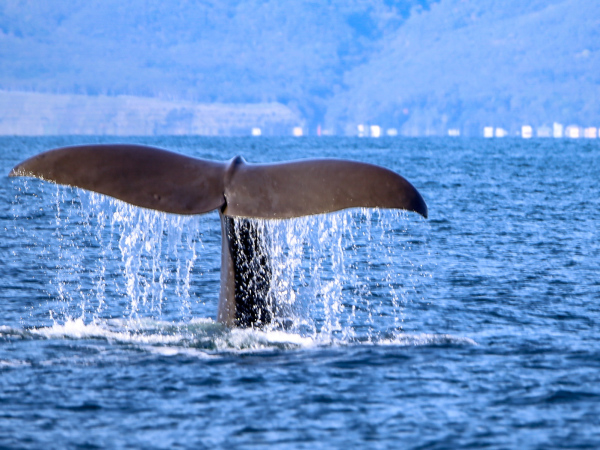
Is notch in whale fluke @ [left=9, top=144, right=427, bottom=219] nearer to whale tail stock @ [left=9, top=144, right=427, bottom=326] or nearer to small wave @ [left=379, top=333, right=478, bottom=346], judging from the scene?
whale tail stock @ [left=9, top=144, right=427, bottom=326]

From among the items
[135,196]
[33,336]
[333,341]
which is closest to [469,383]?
[333,341]

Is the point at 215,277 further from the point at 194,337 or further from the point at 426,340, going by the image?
the point at 426,340

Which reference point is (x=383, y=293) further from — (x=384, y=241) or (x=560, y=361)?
(x=384, y=241)

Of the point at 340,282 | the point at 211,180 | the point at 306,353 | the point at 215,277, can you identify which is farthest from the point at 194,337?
the point at 215,277

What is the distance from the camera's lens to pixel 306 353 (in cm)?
1081

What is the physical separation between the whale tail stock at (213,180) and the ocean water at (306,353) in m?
0.82

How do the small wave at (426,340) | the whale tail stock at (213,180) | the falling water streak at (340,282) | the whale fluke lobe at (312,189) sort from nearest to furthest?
the whale fluke lobe at (312,189) < the whale tail stock at (213,180) < the falling water streak at (340,282) < the small wave at (426,340)

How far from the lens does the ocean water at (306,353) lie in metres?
8.72

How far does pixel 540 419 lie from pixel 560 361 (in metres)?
2.12

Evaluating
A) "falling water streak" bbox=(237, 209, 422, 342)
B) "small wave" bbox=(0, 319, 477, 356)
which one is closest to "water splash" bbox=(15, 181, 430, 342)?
"falling water streak" bbox=(237, 209, 422, 342)

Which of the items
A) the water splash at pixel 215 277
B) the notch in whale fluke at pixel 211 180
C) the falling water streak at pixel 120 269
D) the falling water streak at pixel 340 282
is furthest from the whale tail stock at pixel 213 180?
the falling water streak at pixel 340 282

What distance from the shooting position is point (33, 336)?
1180cm

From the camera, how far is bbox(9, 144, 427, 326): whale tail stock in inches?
335

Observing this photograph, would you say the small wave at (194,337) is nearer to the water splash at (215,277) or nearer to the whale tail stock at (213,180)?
the water splash at (215,277)
